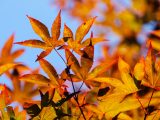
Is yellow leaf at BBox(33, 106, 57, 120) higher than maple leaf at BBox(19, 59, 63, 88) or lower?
lower

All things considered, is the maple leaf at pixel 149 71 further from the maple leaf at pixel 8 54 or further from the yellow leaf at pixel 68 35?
the maple leaf at pixel 8 54

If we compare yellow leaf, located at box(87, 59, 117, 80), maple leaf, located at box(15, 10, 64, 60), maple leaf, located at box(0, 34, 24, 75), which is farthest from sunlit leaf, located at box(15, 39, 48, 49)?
maple leaf, located at box(0, 34, 24, 75)

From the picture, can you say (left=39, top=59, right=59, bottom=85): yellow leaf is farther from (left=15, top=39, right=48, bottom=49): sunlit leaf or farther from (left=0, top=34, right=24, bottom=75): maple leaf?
(left=0, top=34, right=24, bottom=75): maple leaf

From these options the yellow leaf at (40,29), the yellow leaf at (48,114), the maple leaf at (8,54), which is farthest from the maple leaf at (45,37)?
the maple leaf at (8,54)

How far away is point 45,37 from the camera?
0.72m

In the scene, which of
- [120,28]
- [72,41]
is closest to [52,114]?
[72,41]

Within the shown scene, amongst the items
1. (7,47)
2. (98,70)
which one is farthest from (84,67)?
(7,47)

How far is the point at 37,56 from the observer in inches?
28.0

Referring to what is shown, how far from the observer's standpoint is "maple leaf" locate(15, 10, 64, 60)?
712 millimetres

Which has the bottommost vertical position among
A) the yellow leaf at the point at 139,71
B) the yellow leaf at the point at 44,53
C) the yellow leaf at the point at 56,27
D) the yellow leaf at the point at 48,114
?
the yellow leaf at the point at 48,114

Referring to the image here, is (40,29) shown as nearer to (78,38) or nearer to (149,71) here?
(78,38)

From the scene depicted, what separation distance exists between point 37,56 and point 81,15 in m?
3.06

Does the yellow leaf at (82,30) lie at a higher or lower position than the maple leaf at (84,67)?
higher

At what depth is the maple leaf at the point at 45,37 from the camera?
71 cm
